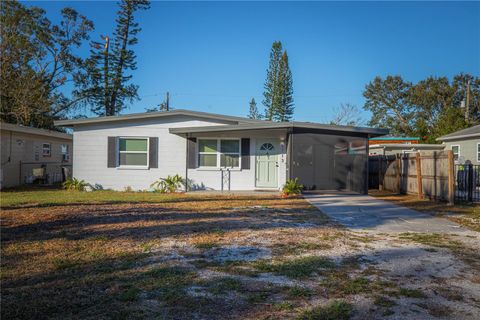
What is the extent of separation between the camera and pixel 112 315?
8.98 feet

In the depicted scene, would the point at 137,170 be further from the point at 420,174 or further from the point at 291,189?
the point at 420,174

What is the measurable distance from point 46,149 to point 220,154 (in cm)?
1056

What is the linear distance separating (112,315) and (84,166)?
1185cm

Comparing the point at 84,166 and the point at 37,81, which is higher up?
the point at 37,81

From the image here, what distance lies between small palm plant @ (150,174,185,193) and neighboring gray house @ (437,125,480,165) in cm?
1581

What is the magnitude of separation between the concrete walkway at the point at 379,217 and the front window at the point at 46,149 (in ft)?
47.2

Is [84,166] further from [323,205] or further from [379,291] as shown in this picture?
[379,291]

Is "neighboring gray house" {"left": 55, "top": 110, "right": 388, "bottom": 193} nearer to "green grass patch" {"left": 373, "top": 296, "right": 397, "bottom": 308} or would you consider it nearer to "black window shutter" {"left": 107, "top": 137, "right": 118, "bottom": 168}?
"black window shutter" {"left": 107, "top": 137, "right": 118, "bottom": 168}

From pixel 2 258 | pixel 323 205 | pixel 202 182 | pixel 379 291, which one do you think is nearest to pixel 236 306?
pixel 379 291

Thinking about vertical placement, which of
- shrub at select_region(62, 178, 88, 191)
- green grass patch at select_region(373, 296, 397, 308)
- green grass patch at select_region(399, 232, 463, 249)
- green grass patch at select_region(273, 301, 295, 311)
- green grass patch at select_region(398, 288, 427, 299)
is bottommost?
green grass patch at select_region(273, 301, 295, 311)

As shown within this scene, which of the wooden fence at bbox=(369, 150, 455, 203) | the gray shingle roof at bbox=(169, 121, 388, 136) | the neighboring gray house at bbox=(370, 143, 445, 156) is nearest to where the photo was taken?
the wooden fence at bbox=(369, 150, 455, 203)

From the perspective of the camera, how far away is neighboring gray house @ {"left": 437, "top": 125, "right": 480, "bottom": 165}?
18.6 metres

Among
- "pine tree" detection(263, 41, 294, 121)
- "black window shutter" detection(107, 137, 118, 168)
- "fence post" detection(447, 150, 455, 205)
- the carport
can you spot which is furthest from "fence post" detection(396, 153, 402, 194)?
"pine tree" detection(263, 41, 294, 121)

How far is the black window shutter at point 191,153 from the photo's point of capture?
43.3 feet
